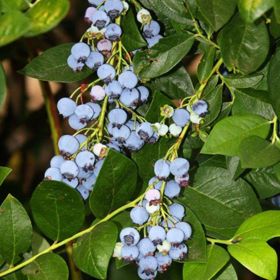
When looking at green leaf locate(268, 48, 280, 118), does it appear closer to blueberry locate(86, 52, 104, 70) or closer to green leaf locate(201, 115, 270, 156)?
green leaf locate(201, 115, 270, 156)

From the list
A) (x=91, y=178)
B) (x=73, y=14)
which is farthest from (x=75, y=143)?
(x=73, y=14)

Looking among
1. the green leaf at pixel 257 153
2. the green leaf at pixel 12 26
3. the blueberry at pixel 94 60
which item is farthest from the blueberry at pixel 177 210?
the green leaf at pixel 12 26

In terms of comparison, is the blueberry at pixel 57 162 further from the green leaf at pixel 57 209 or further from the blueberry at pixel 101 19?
the blueberry at pixel 101 19

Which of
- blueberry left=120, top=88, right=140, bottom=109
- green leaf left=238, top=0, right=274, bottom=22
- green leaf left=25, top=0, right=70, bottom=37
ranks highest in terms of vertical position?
green leaf left=25, top=0, right=70, bottom=37

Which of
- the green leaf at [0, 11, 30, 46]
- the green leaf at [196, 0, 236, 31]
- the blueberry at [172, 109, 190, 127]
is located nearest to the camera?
the green leaf at [0, 11, 30, 46]

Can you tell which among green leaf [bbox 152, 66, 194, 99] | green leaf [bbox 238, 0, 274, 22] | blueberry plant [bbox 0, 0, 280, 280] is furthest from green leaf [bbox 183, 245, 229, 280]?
green leaf [bbox 238, 0, 274, 22]

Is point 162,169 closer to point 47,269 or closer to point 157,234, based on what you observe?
point 157,234

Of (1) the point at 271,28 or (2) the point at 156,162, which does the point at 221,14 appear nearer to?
(1) the point at 271,28
